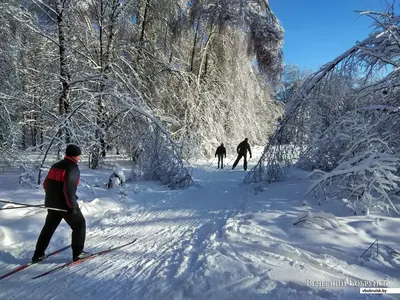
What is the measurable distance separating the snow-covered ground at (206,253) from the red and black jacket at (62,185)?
811 millimetres

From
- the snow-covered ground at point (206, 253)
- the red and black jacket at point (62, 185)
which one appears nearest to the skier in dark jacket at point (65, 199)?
the red and black jacket at point (62, 185)

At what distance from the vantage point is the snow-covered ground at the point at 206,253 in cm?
259

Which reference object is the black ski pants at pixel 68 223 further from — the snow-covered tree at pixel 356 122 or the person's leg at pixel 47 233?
the snow-covered tree at pixel 356 122

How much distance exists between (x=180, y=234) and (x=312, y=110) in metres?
4.78

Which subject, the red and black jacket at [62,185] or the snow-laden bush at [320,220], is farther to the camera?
the snow-laden bush at [320,220]

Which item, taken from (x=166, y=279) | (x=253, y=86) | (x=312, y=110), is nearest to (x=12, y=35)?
(x=166, y=279)

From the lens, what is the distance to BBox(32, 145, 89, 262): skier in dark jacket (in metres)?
3.23

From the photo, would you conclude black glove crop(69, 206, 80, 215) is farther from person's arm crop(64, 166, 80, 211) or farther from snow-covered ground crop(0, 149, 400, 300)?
snow-covered ground crop(0, 149, 400, 300)

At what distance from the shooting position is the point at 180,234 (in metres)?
4.09

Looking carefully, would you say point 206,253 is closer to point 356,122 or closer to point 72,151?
point 72,151

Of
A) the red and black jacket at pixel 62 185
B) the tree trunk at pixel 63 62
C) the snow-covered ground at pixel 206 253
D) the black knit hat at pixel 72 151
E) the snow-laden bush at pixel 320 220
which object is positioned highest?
the tree trunk at pixel 63 62

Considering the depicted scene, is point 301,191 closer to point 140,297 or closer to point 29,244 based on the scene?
point 140,297

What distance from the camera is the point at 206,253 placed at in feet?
10.7

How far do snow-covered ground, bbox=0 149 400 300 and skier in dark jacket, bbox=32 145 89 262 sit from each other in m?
0.25
